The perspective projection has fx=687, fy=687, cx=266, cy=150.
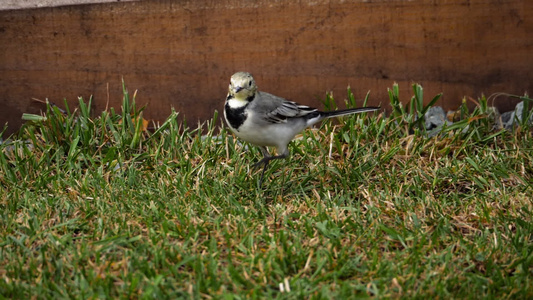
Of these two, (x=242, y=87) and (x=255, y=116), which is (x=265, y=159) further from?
(x=242, y=87)

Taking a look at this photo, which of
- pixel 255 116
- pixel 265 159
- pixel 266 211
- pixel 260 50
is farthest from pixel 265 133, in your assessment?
pixel 260 50

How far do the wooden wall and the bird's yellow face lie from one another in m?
1.28

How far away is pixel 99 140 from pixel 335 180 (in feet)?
5.86

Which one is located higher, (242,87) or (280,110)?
(242,87)

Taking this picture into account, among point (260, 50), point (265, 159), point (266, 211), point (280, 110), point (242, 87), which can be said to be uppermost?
point (260, 50)

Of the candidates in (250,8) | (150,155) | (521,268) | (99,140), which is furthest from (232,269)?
(250,8)

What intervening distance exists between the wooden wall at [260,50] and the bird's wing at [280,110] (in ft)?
3.11

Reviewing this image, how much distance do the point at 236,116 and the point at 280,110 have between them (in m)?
0.32

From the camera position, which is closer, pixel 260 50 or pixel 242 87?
pixel 242 87

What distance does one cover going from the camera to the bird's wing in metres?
4.19

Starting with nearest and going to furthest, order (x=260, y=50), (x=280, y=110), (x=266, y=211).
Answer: (x=266, y=211), (x=280, y=110), (x=260, y=50)

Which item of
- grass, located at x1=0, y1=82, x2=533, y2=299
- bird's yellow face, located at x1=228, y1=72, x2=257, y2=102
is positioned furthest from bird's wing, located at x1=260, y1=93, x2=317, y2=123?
grass, located at x1=0, y1=82, x2=533, y2=299

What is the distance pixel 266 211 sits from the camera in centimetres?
403

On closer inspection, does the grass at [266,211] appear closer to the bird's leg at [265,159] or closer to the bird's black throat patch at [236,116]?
the bird's leg at [265,159]
